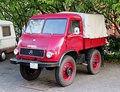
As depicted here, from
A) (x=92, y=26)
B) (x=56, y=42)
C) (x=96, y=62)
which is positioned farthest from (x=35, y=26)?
(x=96, y=62)

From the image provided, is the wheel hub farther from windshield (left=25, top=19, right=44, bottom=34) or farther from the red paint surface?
windshield (left=25, top=19, right=44, bottom=34)

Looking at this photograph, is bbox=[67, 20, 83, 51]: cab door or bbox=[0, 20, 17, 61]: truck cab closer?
bbox=[67, 20, 83, 51]: cab door

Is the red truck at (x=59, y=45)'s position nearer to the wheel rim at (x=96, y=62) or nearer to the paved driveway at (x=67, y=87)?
the wheel rim at (x=96, y=62)

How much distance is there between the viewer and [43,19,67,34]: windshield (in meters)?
7.21

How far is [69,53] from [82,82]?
106 cm

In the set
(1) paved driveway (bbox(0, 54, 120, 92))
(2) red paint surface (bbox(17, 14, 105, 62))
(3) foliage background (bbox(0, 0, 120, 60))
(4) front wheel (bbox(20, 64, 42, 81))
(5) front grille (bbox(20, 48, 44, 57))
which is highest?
(3) foliage background (bbox(0, 0, 120, 60))

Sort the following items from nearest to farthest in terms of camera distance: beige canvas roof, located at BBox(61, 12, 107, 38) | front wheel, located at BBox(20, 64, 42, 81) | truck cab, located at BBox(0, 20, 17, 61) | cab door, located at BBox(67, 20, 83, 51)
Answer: cab door, located at BBox(67, 20, 83, 51)
front wheel, located at BBox(20, 64, 42, 81)
beige canvas roof, located at BBox(61, 12, 107, 38)
truck cab, located at BBox(0, 20, 17, 61)

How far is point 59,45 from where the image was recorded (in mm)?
6719

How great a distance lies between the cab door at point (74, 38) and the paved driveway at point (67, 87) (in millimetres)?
1184

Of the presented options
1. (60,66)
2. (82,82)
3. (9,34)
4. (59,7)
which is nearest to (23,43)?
(60,66)

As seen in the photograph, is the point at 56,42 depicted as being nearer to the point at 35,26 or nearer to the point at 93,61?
the point at 35,26

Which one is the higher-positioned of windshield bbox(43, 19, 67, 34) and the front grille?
windshield bbox(43, 19, 67, 34)

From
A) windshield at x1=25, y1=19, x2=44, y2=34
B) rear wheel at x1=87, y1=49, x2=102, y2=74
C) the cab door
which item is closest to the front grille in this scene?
windshield at x1=25, y1=19, x2=44, y2=34

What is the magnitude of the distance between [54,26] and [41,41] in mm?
776
